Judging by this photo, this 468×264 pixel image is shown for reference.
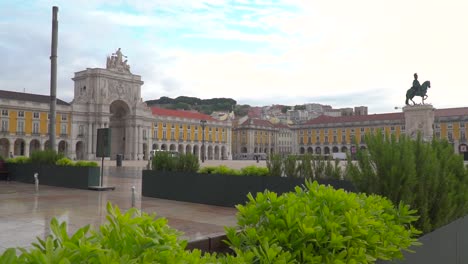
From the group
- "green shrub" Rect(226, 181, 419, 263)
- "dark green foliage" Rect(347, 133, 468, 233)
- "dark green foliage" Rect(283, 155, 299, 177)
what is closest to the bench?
"dark green foliage" Rect(283, 155, 299, 177)

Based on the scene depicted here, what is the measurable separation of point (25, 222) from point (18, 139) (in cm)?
6698

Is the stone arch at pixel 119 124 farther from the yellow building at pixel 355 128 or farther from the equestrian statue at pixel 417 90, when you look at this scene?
the equestrian statue at pixel 417 90

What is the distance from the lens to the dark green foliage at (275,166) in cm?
809

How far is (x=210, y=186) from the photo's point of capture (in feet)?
29.5

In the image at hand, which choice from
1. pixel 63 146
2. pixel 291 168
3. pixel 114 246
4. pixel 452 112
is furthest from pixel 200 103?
pixel 114 246

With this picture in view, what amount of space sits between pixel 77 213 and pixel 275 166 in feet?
12.8

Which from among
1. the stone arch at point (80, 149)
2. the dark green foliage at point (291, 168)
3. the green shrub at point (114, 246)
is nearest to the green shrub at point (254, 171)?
the dark green foliage at point (291, 168)

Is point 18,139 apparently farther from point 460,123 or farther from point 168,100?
point 168,100

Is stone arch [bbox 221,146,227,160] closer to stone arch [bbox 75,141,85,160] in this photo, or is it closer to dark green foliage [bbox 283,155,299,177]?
stone arch [bbox 75,141,85,160]

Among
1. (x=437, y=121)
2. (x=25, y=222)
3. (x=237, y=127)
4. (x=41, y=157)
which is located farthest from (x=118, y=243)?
(x=237, y=127)

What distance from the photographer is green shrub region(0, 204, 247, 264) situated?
4.31ft

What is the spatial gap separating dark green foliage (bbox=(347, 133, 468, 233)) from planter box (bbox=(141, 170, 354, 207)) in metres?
2.03

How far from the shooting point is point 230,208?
8469mm

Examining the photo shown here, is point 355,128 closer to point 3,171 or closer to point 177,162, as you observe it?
point 3,171
